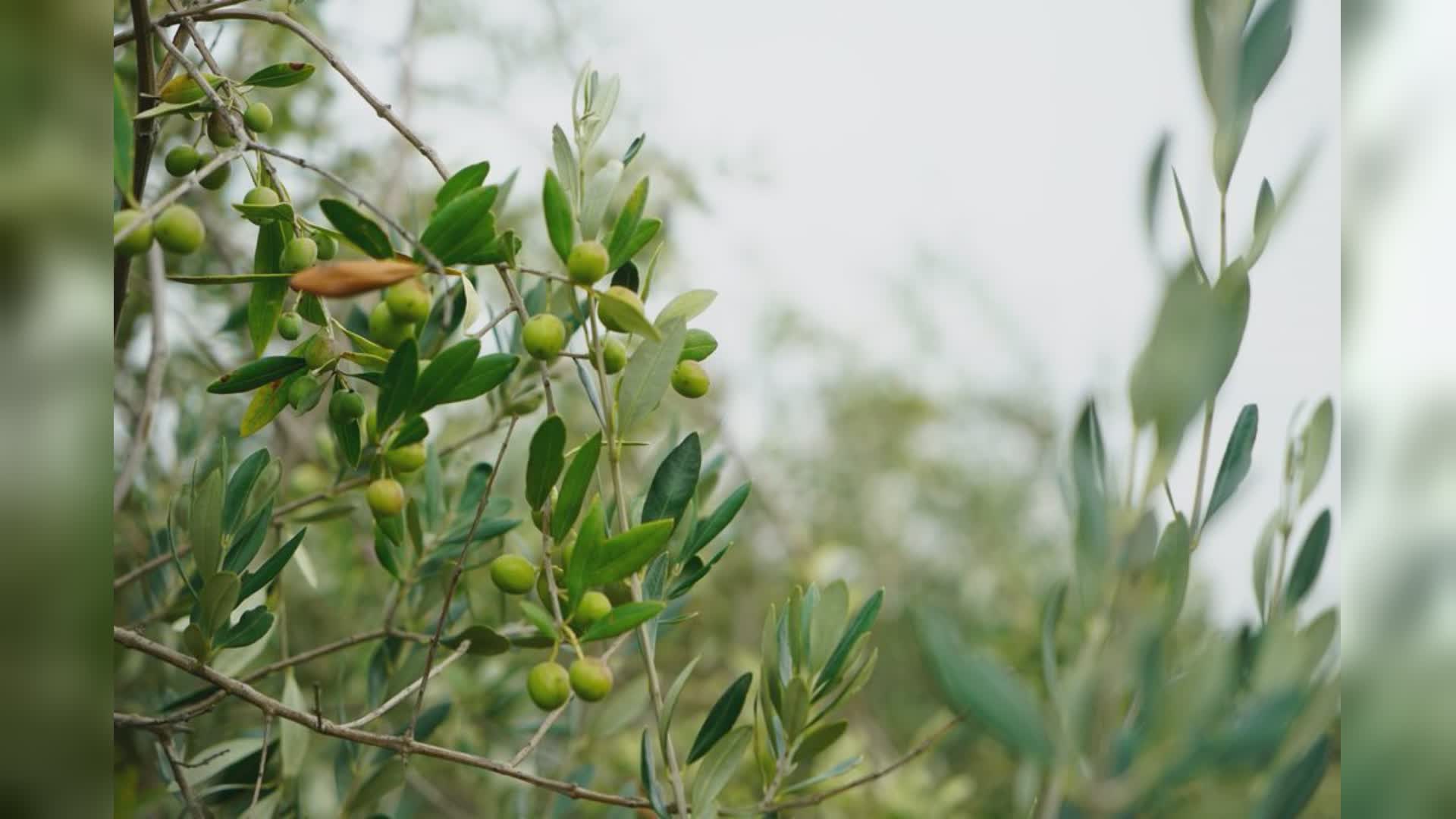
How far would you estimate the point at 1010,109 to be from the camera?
436 centimetres

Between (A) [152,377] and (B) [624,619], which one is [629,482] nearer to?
(A) [152,377]

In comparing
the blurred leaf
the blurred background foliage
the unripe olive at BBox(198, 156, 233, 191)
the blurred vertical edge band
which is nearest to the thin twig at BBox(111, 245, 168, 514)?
the blurred background foliage

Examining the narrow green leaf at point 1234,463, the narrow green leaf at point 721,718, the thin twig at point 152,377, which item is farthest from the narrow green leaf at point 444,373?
the thin twig at point 152,377

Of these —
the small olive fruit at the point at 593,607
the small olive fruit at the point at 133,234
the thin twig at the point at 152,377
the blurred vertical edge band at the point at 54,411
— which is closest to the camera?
the blurred vertical edge band at the point at 54,411

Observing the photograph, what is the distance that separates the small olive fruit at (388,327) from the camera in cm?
51

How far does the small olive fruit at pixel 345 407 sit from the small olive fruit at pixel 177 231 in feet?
0.50

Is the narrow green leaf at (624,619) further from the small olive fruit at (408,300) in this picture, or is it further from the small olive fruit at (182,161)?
the small olive fruit at (182,161)

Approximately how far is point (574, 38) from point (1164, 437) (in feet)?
6.61

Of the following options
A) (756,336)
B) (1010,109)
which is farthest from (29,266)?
(1010,109)

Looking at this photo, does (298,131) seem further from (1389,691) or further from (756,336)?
(756,336)

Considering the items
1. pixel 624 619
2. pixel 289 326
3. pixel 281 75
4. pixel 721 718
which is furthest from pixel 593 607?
pixel 281 75

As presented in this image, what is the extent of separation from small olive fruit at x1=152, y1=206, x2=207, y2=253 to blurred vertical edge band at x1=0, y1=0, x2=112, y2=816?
0.13 m

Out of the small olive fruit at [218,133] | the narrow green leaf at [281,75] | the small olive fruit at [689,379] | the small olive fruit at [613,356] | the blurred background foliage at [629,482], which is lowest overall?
the blurred background foliage at [629,482]

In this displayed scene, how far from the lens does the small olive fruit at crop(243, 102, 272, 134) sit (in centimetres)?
58
